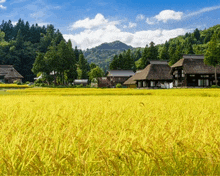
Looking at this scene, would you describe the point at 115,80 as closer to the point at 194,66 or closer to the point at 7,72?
the point at 194,66

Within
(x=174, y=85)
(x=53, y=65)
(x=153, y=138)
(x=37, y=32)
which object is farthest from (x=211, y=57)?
(x=37, y=32)

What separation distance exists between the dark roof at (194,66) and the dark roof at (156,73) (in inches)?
170

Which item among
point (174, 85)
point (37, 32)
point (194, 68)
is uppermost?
point (37, 32)

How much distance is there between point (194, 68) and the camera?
49.7m

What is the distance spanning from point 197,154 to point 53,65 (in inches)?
2452

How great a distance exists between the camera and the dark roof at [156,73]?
5284cm

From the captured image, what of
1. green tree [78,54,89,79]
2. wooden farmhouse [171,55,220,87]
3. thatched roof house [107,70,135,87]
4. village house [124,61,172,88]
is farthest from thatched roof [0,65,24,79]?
wooden farmhouse [171,55,220,87]

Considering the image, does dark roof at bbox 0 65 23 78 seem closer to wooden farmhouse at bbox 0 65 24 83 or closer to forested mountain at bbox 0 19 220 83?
wooden farmhouse at bbox 0 65 24 83

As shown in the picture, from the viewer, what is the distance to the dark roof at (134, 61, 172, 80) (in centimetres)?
5284

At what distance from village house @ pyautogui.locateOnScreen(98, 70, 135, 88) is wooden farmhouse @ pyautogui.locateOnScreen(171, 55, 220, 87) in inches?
1101

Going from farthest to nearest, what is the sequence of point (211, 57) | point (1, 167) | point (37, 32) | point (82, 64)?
point (37, 32) → point (82, 64) → point (211, 57) → point (1, 167)

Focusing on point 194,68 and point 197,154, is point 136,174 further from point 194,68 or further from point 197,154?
point 194,68

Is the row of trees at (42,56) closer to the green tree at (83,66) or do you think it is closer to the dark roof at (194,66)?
the green tree at (83,66)

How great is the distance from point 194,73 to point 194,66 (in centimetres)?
263
